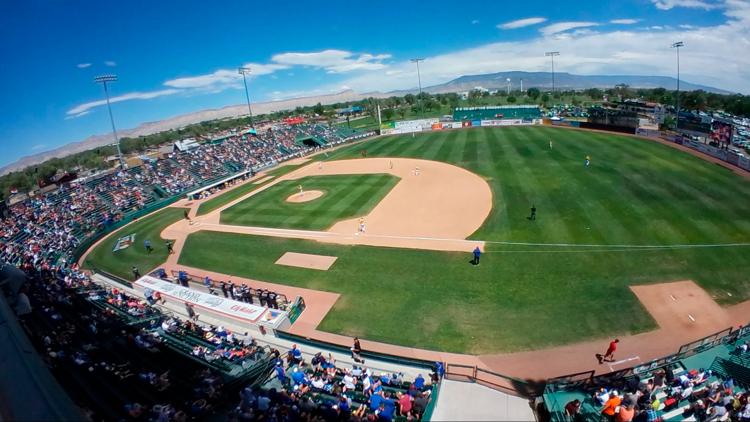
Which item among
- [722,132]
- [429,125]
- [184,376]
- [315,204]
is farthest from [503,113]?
[184,376]

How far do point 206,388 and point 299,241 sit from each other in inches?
577

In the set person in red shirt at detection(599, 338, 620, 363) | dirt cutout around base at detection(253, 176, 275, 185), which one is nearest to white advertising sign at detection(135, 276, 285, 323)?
person in red shirt at detection(599, 338, 620, 363)

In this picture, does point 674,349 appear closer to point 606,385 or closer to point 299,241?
point 606,385

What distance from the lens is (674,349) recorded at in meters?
12.6

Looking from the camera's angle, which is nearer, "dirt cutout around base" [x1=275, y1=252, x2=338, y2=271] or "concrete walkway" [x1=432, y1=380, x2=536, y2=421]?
"concrete walkway" [x1=432, y1=380, x2=536, y2=421]

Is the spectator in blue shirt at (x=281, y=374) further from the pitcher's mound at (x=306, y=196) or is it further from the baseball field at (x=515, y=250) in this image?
the pitcher's mound at (x=306, y=196)

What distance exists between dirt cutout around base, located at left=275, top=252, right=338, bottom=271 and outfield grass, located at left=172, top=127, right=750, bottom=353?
1.67 feet

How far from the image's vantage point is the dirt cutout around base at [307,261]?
21438 millimetres

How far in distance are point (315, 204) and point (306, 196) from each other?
3.23 m

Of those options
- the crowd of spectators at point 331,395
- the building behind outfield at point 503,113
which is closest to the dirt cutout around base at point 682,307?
the crowd of spectators at point 331,395

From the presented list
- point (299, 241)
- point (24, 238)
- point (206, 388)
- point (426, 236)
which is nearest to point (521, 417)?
point (206, 388)

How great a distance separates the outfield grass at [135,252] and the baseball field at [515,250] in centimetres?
20

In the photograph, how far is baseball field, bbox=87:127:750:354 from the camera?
15031 millimetres

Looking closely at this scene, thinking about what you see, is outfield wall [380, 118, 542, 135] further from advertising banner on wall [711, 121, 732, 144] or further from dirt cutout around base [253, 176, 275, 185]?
advertising banner on wall [711, 121, 732, 144]
